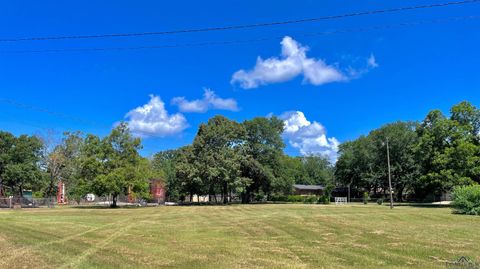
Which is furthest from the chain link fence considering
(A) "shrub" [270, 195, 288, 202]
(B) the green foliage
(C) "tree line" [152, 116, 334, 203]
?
(A) "shrub" [270, 195, 288, 202]

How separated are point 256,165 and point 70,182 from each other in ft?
115

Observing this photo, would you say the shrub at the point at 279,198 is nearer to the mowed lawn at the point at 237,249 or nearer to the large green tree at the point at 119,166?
the large green tree at the point at 119,166

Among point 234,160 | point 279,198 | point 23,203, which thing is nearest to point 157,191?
point 279,198

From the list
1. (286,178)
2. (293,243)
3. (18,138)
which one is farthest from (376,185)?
(293,243)

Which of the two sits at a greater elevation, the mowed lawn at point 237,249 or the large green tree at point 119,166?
the large green tree at point 119,166

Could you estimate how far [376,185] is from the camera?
308 feet

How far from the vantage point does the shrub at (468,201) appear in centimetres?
3216

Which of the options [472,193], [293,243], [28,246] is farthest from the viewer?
[472,193]

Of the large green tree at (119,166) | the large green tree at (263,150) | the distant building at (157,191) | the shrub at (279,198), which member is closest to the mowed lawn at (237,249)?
the large green tree at (119,166)

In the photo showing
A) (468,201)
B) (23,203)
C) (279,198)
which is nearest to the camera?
(468,201)

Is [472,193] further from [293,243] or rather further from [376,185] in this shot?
[376,185]

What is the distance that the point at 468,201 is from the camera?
32.8 m

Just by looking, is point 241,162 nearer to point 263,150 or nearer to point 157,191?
point 263,150

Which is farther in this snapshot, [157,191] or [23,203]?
[157,191]
